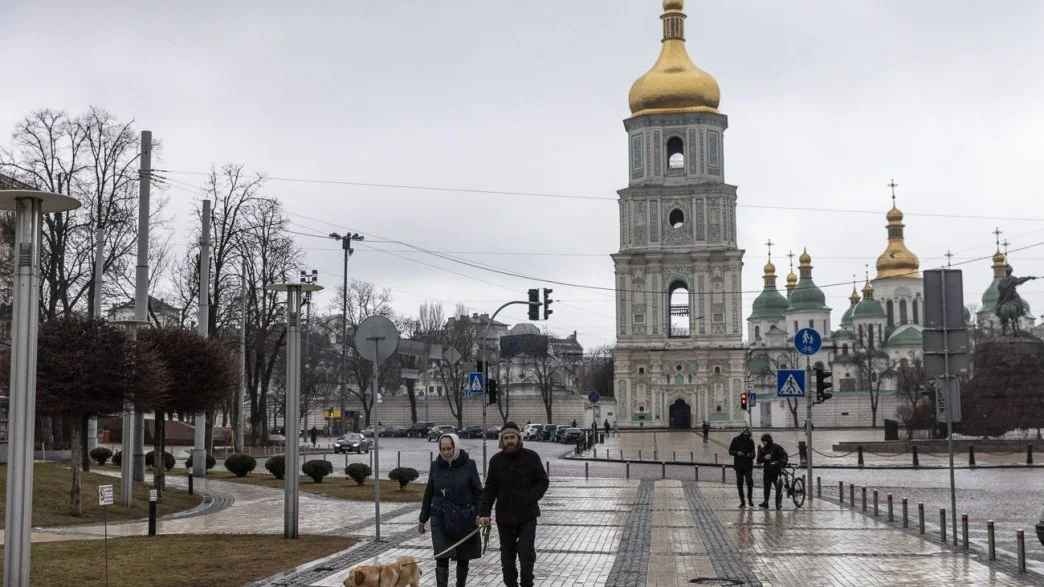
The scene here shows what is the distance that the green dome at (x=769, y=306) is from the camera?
470ft

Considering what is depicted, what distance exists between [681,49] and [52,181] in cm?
6722

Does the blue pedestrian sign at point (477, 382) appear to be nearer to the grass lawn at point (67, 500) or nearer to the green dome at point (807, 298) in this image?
the grass lawn at point (67, 500)

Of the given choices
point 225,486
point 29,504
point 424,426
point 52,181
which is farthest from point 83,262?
point 424,426

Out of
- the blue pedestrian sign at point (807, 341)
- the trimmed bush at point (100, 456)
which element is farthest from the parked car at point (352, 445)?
the blue pedestrian sign at point (807, 341)

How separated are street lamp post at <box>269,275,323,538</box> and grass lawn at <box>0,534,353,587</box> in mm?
388

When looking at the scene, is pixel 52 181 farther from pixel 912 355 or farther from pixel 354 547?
pixel 912 355

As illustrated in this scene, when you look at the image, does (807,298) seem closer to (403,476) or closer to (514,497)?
(403,476)

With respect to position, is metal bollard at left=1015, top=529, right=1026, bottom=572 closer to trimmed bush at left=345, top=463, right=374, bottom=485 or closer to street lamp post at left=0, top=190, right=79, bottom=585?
street lamp post at left=0, top=190, right=79, bottom=585

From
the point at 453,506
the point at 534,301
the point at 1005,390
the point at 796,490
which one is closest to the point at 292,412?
the point at 453,506

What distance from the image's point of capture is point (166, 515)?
2384 cm

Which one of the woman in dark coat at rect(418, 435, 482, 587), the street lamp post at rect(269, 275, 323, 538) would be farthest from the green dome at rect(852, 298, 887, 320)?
the woman in dark coat at rect(418, 435, 482, 587)

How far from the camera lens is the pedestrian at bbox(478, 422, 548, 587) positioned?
37.8 ft

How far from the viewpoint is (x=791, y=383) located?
2783 centimetres

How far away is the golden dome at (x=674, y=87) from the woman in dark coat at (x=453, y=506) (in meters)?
88.0
